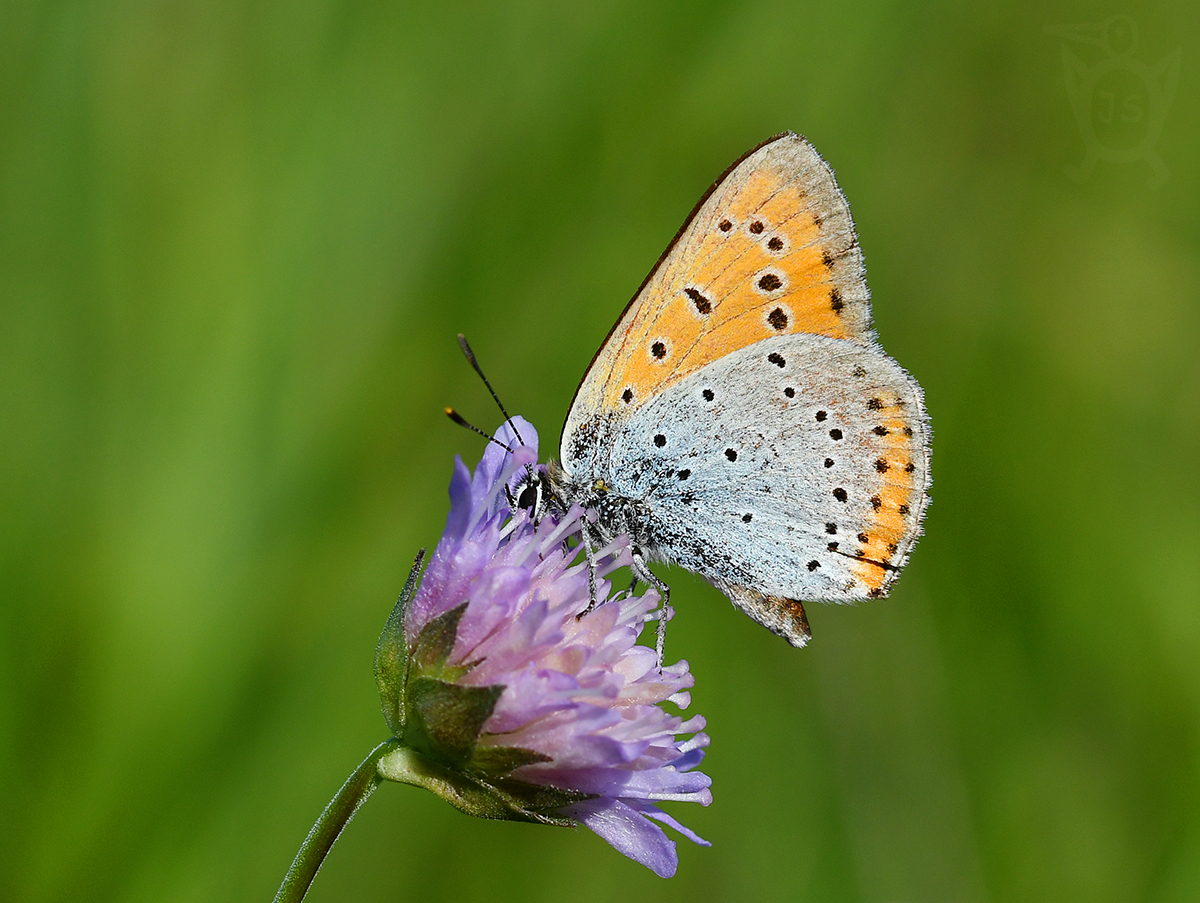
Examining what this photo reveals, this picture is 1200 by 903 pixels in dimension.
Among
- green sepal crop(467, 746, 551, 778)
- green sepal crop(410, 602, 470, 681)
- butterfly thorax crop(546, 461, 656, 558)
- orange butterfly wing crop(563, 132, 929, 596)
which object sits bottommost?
green sepal crop(467, 746, 551, 778)

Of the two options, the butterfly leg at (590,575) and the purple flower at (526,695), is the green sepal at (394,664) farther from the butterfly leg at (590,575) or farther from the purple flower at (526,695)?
the butterfly leg at (590,575)

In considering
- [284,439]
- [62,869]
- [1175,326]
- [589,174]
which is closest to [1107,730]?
[1175,326]

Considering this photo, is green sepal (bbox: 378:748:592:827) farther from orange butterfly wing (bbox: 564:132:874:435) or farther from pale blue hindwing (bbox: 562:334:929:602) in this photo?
orange butterfly wing (bbox: 564:132:874:435)

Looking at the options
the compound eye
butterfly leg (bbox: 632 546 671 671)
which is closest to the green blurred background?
the compound eye

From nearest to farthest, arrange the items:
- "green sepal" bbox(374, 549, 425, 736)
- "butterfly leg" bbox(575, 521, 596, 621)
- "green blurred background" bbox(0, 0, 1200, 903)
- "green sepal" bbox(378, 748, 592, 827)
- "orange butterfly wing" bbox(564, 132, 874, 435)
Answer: "green sepal" bbox(378, 748, 592, 827), "green sepal" bbox(374, 549, 425, 736), "butterfly leg" bbox(575, 521, 596, 621), "orange butterfly wing" bbox(564, 132, 874, 435), "green blurred background" bbox(0, 0, 1200, 903)

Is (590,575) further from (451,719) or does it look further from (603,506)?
(451,719)

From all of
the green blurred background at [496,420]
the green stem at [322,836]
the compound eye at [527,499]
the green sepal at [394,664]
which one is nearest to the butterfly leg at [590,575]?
the compound eye at [527,499]

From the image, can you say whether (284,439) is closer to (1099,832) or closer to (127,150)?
(127,150)
